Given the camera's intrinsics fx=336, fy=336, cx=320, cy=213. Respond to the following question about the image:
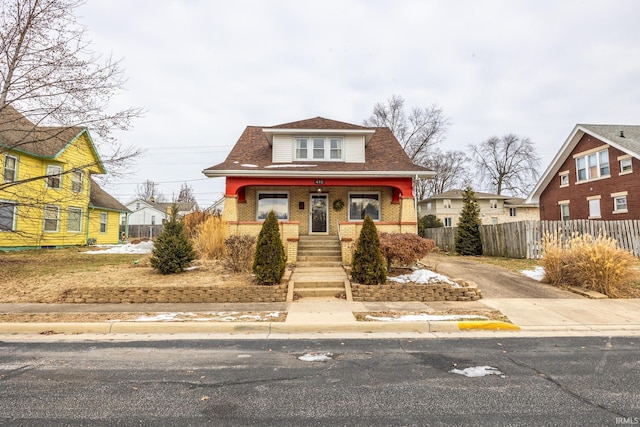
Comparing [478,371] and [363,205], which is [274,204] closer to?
[363,205]

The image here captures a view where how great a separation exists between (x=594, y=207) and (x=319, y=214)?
19.2m

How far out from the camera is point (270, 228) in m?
8.45

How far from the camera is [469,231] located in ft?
62.2

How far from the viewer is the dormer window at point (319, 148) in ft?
51.0

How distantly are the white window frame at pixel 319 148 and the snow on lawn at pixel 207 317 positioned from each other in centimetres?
1001

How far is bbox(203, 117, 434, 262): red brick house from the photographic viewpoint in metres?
13.6

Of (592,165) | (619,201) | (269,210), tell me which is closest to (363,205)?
(269,210)

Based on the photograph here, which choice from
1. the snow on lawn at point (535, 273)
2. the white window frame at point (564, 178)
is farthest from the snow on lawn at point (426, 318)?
the white window frame at point (564, 178)

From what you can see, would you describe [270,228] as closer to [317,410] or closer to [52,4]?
[317,410]

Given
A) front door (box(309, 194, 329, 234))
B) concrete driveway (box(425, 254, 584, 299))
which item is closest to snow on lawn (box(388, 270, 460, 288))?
concrete driveway (box(425, 254, 584, 299))

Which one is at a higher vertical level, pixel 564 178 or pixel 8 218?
pixel 564 178

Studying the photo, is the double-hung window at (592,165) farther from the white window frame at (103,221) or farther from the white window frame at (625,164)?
the white window frame at (103,221)

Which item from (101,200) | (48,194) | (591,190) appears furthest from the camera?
(101,200)

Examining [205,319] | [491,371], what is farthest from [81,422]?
[491,371]
